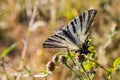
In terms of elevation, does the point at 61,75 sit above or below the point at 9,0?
below

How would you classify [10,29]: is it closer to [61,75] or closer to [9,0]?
[9,0]

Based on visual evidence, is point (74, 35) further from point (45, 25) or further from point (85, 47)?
point (45, 25)

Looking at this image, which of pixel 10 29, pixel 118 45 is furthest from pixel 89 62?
pixel 10 29

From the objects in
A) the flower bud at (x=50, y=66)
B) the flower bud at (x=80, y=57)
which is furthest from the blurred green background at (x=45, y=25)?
the flower bud at (x=80, y=57)

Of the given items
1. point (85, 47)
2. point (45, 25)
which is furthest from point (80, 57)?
point (45, 25)

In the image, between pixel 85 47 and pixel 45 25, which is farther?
pixel 45 25

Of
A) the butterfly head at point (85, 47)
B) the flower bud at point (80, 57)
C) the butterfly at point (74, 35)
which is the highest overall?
the butterfly at point (74, 35)

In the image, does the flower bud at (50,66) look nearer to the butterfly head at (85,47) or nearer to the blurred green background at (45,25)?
the butterfly head at (85,47)
